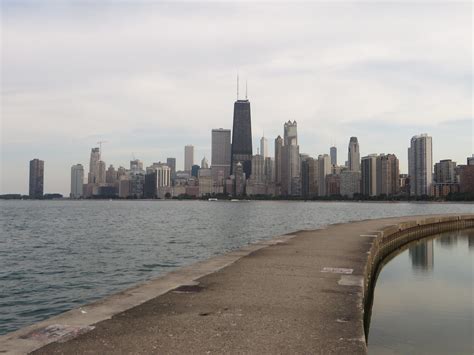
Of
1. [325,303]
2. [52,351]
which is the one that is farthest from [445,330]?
[52,351]

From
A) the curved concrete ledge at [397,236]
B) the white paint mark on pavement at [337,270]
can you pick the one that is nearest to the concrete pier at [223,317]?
the white paint mark on pavement at [337,270]

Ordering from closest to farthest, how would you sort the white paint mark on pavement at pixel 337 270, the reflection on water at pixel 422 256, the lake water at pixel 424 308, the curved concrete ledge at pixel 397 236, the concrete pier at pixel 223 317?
the concrete pier at pixel 223 317 → the lake water at pixel 424 308 → the white paint mark on pavement at pixel 337 270 → the curved concrete ledge at pixel 397 236 → the reflection on water at pixel 422 256

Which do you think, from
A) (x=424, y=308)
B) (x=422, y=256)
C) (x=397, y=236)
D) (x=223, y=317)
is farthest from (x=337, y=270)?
(x=397, y=236)

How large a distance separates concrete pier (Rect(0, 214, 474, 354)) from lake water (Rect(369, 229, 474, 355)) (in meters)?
1.30

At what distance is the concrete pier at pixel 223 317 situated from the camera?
7.18 meters

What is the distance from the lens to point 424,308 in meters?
13.8

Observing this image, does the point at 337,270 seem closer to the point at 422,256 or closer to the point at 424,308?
the point at 424,308

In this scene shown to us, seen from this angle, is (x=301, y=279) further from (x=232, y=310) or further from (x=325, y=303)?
(x=232, y=310)

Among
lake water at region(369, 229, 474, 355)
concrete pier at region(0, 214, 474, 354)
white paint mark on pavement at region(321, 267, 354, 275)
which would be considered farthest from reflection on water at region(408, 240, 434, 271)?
white paint mark on pavement at region(321, 267, 354, 275)

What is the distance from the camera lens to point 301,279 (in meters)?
13.2

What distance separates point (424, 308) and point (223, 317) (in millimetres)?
7975

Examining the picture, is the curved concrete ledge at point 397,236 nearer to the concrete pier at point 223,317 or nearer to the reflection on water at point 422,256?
the reflection on water at point 422,256

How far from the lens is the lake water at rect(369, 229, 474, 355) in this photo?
10.6 meters

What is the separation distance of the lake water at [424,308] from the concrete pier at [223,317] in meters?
1.30
